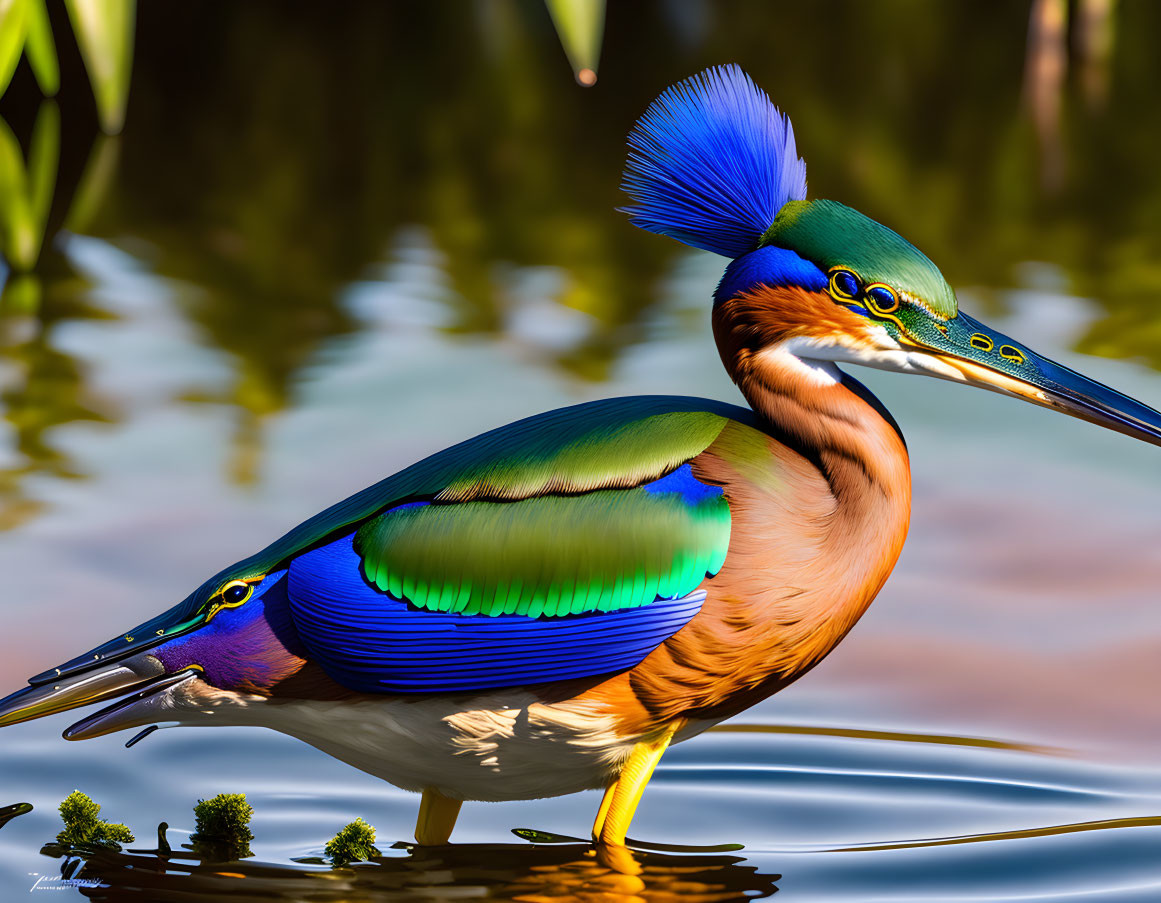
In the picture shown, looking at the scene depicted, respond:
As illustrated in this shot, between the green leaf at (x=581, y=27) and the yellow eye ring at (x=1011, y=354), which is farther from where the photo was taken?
the yellow eye ring at (x=1011, y=354)

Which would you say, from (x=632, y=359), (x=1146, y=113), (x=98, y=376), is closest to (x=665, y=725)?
(x=632, y=359)

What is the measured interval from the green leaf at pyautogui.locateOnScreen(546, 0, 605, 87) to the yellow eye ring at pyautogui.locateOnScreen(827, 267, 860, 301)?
0.81 meters

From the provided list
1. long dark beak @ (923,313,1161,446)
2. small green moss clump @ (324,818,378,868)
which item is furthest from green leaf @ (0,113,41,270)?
long dark beak @ (923,313,1161,446)

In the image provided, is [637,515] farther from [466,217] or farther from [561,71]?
[561,71]

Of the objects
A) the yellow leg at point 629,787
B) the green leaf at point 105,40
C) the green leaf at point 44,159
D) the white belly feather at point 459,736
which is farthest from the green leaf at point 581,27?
the green leaf at point 44,159

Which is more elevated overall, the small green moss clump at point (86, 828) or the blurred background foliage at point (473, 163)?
the blurred background foliage at point (473, 163)

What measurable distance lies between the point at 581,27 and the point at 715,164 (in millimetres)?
859

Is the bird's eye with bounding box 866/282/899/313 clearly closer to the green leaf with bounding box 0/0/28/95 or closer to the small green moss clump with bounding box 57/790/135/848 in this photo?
the green leaf with bounding box 0/0/28/95

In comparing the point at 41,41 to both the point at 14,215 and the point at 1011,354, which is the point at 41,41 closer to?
the point at 14,215

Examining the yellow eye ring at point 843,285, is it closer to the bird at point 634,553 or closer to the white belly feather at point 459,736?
the bird at point 634,553

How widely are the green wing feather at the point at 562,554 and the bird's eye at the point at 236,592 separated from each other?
29cm

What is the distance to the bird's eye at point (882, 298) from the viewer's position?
2803 mm

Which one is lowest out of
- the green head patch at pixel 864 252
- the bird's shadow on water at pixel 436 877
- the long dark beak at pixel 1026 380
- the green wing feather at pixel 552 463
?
the bird's shadow on water at pixel 436 877

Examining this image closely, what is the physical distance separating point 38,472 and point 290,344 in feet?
5.89
